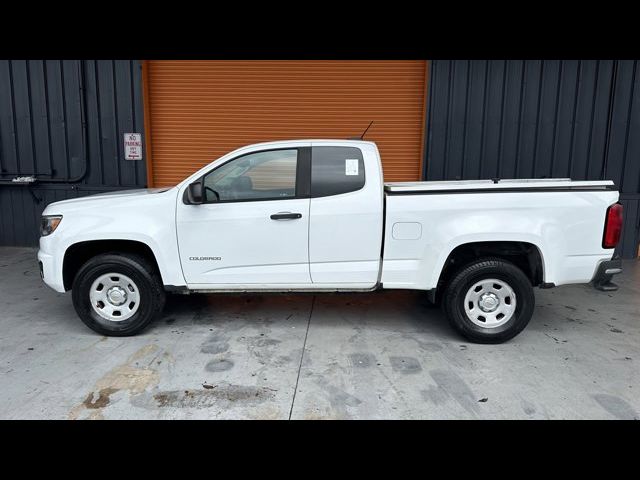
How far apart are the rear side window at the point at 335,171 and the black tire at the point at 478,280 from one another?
4.42 feet

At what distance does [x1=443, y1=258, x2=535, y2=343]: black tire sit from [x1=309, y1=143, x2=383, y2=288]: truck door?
783 mm

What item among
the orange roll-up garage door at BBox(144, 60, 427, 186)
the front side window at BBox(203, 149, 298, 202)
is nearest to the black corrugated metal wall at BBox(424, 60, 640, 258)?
the orange roll-up garage door at BBox(144, 60, 427, 186)

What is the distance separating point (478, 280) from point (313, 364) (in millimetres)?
1779

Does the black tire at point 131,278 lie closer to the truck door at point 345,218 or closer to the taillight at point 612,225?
the truck door at point 345,218

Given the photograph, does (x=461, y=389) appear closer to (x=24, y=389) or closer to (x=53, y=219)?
(x=24, y=389)

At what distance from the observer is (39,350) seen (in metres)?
4.25

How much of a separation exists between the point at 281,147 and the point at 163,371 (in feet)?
7.77

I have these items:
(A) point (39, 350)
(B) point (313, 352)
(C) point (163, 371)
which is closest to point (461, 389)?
(B) point (313, 352)

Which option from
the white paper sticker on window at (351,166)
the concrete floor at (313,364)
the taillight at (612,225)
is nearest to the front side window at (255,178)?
the white paper sticker on window at (351,166)

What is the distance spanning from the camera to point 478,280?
14.3 ft

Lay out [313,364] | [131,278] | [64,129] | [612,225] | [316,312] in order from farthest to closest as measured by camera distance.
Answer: [64,129] < [316,312] < [131,278] < [612,225] < [313,364]

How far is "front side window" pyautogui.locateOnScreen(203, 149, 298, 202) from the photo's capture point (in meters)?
4.46

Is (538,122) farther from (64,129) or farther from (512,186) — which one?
(64,129)

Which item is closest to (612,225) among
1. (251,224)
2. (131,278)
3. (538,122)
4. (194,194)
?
(251,224)
